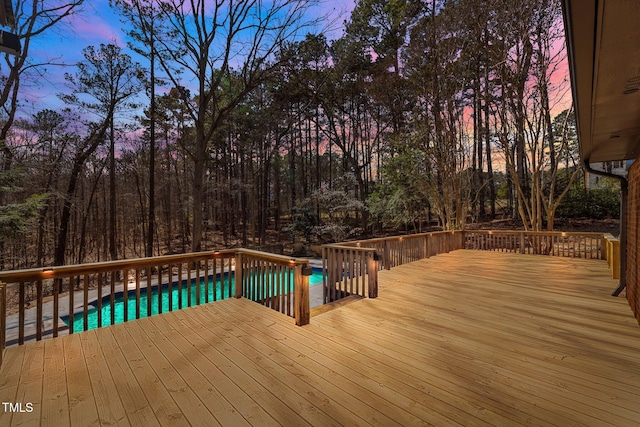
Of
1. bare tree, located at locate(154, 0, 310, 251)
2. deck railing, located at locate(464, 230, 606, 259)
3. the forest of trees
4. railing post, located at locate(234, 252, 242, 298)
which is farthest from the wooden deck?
bare tree, located at locate(154, 0, 310, 251)

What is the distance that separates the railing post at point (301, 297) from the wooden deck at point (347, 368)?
0.47 ft

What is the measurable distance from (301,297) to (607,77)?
303cm

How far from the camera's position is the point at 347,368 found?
216cm

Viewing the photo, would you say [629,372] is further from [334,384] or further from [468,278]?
[468,278]

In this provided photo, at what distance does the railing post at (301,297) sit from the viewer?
304 cm

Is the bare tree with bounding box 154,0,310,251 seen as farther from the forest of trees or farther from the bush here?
the bush

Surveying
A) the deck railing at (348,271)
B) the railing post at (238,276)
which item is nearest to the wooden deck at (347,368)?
the railing post at (238,276)

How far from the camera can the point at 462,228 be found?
9.74 metres

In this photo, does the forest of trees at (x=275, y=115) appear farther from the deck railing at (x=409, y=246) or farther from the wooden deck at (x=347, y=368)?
the wooden deck at (x=347, y=368)

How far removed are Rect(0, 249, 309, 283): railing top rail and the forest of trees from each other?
14.8 feet

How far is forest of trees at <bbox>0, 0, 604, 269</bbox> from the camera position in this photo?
774 cm

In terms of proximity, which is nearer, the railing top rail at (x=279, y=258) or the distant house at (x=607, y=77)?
the distant house at (x=607, y=77)

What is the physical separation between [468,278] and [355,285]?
8.39 feet

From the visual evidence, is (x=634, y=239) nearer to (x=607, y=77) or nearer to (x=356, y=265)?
(x=607, y=77)
